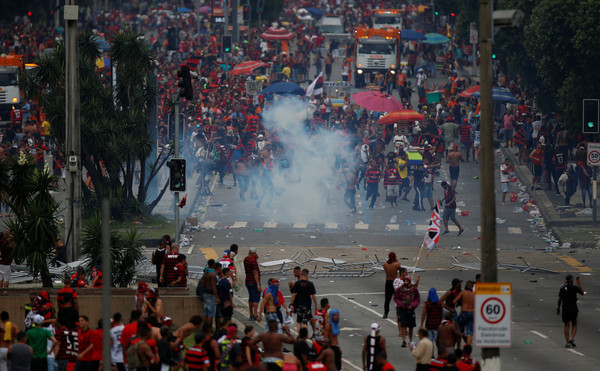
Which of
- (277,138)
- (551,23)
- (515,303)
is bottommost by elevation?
(515,303)

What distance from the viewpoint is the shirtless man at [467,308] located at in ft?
68.7

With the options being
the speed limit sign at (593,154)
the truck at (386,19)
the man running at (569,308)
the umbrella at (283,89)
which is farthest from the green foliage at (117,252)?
the truck at (386,19)

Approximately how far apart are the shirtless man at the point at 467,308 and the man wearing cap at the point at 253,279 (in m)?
4.48

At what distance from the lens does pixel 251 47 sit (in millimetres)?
72500

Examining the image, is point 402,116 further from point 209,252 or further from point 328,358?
point 328,358

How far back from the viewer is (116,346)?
17.9m

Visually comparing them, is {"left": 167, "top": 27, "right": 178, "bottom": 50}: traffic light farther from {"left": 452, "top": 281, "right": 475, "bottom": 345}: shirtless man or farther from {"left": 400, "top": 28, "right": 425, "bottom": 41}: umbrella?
{"left": 452, "top": 281, "right": 475, "bottom": 345}: shirtless man

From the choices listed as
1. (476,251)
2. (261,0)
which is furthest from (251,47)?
(476,251)

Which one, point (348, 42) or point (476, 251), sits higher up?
point (348, 42)

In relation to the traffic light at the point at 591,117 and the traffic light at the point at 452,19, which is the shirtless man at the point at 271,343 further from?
the traffic light at the point at 452,19

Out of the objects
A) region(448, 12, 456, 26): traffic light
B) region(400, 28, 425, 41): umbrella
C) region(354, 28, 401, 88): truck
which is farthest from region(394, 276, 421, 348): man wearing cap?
region(448, 12, 456, 26): traffic light

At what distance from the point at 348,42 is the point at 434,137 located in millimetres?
36859

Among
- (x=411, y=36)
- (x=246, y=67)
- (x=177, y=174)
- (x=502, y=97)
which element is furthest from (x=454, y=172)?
(x=411, y=36)

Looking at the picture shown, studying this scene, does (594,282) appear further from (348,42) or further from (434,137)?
(348,42)
